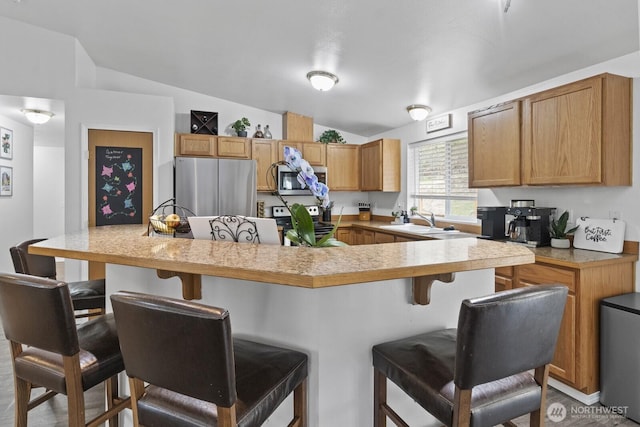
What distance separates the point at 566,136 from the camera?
2.53m

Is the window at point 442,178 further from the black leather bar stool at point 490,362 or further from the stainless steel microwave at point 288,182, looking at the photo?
the black leather bar stool at point 490,362

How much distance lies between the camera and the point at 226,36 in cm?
312

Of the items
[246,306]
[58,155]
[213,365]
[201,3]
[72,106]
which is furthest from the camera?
[58,155]

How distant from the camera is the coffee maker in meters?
2.76

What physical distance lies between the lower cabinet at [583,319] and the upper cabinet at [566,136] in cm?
61

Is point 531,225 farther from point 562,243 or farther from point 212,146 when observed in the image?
point 212,146

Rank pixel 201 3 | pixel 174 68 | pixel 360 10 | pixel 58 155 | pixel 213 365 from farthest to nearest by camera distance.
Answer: pixel 58 155 < pixel 174 68 < pixel 201 3 < pixel 360 10 < pixel 213 365

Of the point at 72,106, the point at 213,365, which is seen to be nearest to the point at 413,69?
the point at 213,365

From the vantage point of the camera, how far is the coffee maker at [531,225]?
2.76m

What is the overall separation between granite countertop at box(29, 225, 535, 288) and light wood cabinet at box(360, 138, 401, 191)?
3.22 meters

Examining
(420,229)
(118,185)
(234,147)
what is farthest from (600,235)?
(118,185)

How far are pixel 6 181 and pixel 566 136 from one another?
6.17 metres

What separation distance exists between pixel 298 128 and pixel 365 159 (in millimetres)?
1056

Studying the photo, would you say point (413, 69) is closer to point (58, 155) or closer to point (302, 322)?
point (302, 322)
